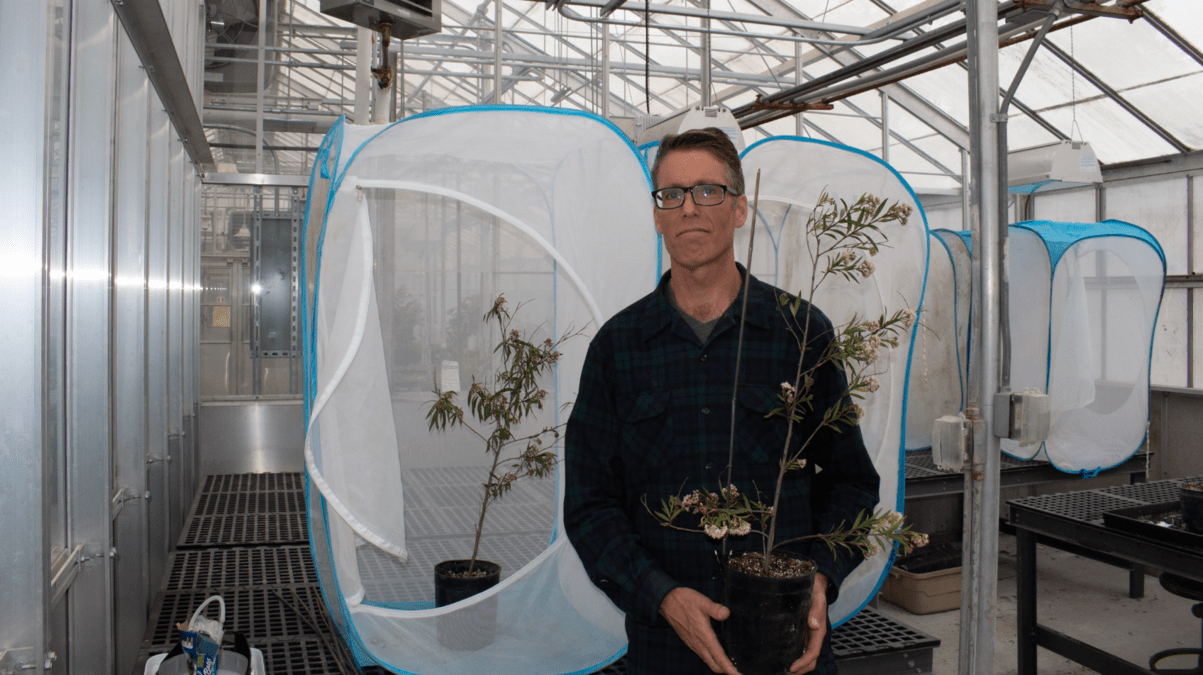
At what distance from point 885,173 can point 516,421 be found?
1.56 m

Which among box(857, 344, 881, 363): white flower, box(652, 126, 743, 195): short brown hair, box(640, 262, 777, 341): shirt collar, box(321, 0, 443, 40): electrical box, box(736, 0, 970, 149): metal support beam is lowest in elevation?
box(857, 344, 881, 363): white flower

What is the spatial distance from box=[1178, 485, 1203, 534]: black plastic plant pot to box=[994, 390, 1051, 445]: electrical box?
1.25 meters

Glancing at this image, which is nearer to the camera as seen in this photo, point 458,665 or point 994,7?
point 994,7

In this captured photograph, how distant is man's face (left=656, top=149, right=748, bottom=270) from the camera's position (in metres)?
1.40

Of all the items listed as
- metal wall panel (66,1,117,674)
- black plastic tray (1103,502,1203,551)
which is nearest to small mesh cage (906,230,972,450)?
black plastic tray (1103,502,1203,551)

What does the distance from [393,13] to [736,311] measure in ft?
6.42

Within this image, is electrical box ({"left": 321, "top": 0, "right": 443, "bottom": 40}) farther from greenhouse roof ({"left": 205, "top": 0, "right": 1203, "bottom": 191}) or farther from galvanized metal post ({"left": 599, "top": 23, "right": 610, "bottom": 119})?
galvanized metal post ({"left": 599, "top": 23, "right": 610, "bottom": 119})

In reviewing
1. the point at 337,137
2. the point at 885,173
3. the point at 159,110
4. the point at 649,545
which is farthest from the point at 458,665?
the point at 159,110

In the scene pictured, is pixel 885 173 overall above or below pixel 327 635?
above

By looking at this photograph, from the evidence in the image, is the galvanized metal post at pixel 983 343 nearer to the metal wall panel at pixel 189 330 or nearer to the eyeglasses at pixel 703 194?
the eyeglasses at pixel 703 194

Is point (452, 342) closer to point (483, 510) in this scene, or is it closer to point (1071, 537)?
point (483, 510)

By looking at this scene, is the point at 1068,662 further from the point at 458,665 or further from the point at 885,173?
the point at 458,665

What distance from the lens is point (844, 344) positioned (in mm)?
1364

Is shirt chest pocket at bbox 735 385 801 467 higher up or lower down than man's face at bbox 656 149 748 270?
lower down
